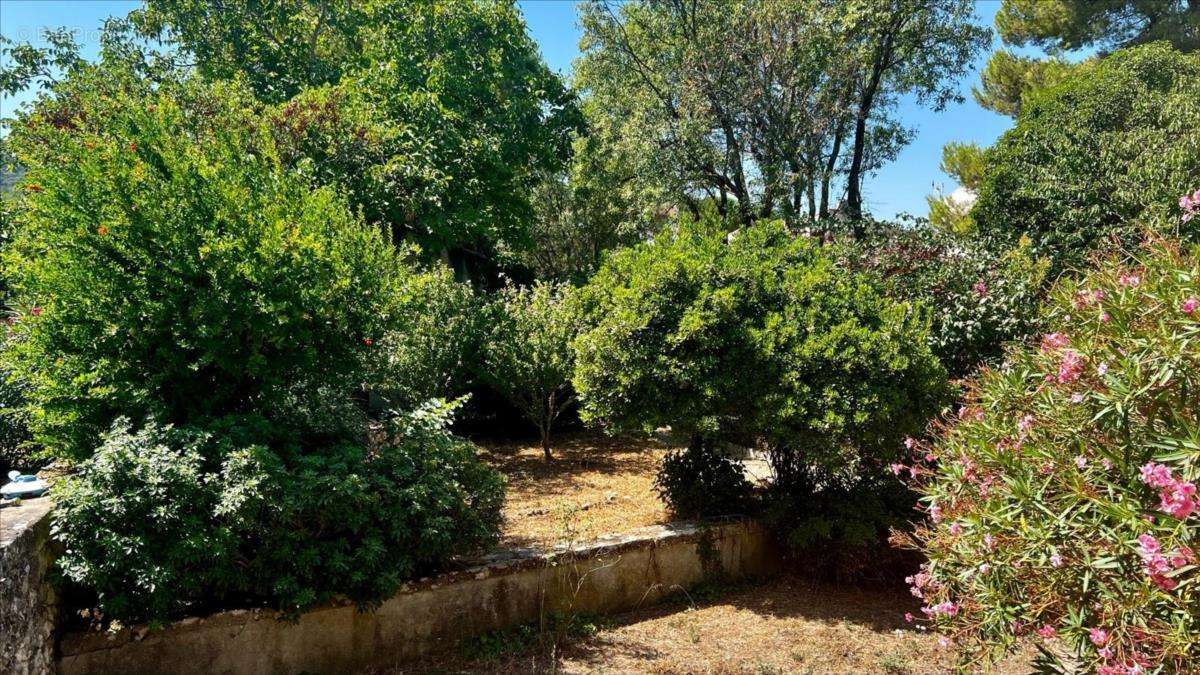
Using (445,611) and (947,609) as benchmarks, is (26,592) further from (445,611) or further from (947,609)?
(947,609)

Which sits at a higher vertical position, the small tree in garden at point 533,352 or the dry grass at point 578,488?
the small tree in garden at point 533,352

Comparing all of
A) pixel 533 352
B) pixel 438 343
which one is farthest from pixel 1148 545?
pixel 438 343

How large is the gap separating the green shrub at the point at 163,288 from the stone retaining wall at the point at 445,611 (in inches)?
46.7

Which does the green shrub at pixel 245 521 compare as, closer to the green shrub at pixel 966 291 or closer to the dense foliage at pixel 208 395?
the dense foliage at pixel 208 395

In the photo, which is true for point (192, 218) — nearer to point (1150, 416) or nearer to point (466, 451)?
point (466, 451)

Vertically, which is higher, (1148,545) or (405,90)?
(405,90)

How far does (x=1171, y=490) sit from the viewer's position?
93.2 inches

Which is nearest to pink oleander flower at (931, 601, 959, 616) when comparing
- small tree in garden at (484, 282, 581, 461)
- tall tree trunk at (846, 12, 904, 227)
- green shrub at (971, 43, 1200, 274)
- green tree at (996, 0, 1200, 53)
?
small tree in garden at (484, 282, 581, 461)

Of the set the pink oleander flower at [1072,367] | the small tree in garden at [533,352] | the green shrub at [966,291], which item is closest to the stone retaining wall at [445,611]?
the green shrub at [966,291]

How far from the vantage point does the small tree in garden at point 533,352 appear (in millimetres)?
8523

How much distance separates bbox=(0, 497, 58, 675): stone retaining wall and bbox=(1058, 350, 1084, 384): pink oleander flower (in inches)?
186

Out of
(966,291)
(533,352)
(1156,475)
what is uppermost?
(966,291)

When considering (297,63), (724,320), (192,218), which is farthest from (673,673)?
(297,63)

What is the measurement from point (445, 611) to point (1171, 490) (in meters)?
3.78
